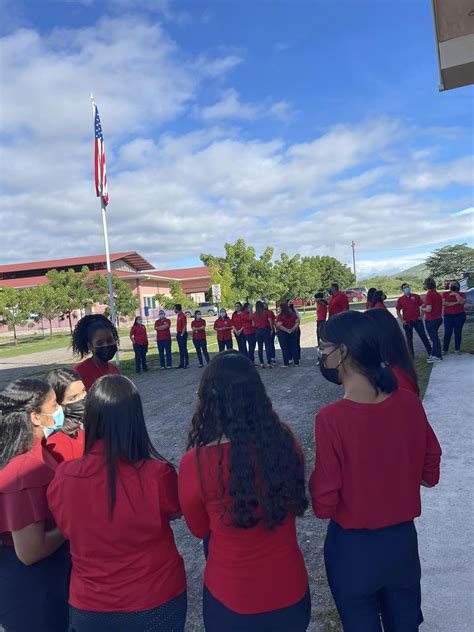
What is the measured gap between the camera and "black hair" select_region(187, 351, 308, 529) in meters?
1.58

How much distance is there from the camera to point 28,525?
174cm

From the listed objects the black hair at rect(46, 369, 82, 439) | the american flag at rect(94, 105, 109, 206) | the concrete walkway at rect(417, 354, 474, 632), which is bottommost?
the concrete walkway at rect(417, 354, 474, 632)

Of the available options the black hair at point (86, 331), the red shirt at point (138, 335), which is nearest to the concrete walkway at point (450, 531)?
the black hair at point (86, 331)

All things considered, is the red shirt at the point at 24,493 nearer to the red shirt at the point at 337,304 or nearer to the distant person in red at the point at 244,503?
the distant person in red at the point at 244,503

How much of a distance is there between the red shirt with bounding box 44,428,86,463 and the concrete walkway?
2.17m

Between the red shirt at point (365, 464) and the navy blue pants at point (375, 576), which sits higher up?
the red shirt at point (365, 464)

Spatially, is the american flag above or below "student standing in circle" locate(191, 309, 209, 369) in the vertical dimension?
above

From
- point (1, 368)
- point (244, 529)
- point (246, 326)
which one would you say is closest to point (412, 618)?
point (244, 529)

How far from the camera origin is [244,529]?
1.61 m

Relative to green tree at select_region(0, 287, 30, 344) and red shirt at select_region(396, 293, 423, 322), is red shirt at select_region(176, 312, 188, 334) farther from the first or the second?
green tree at select_region(0, 287, 30, 344)

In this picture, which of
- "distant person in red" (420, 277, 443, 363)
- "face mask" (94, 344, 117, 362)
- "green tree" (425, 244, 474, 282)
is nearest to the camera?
"face mask" (94, 344, 117, 362)

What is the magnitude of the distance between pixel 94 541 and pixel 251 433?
2.35 feet

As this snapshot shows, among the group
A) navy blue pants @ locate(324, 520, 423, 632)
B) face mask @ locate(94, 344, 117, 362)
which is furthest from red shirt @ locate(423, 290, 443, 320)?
navy blue pants @ locate(324, 520, 423, 632)

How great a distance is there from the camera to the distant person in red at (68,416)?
2195 mm
